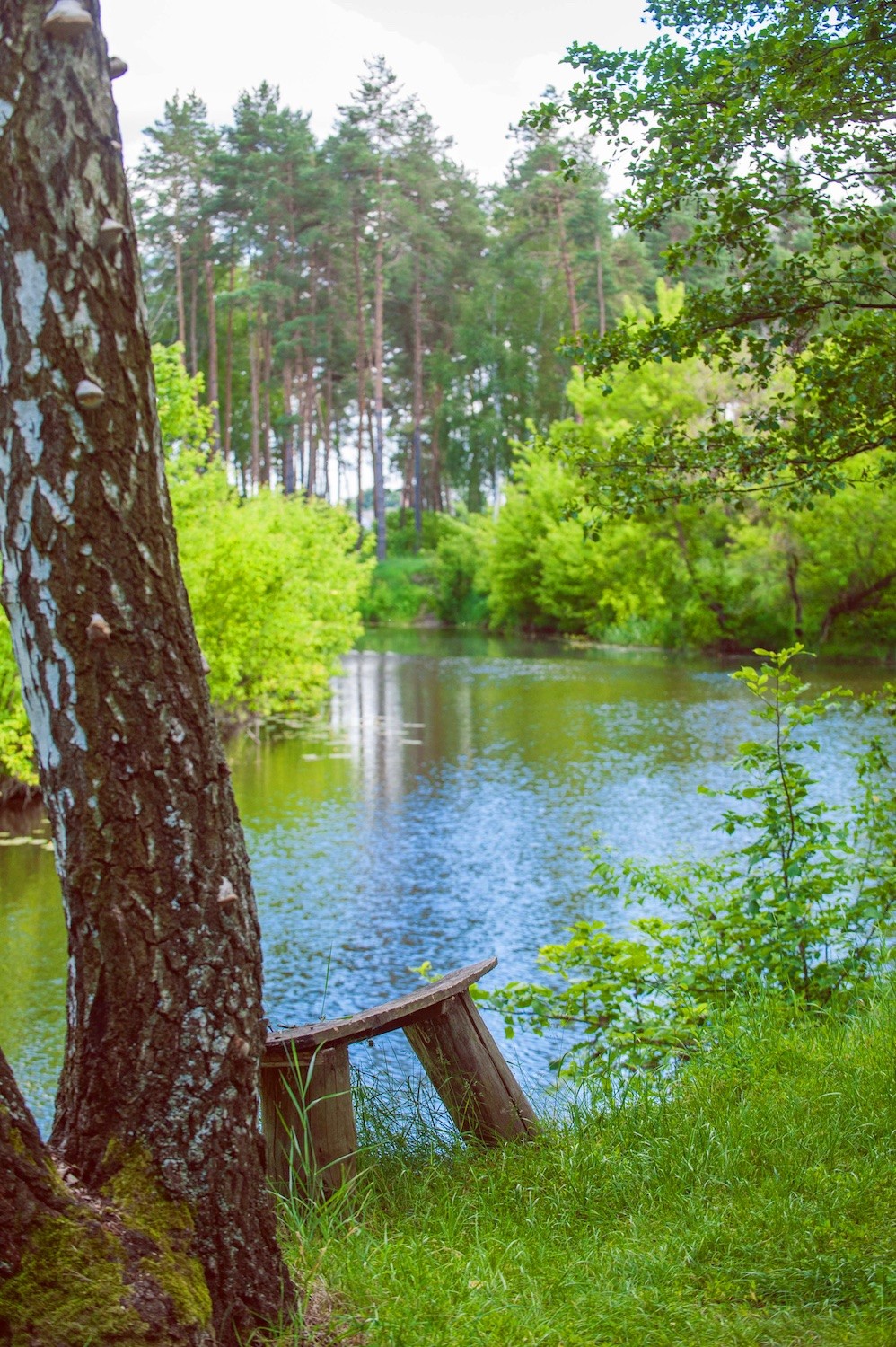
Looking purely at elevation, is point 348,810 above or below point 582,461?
below

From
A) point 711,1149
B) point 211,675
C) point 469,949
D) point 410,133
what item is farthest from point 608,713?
point 410,133

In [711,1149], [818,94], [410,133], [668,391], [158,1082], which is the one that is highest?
[410,133]

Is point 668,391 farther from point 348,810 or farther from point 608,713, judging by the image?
point 348,810

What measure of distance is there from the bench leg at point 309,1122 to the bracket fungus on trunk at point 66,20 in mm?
2185

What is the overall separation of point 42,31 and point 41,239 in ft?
1.16

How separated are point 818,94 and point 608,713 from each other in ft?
53.9

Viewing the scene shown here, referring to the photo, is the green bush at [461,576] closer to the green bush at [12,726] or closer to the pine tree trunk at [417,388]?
the pine tree trunk at [417,388]

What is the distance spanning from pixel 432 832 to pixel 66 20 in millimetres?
11064

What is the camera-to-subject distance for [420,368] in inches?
2146

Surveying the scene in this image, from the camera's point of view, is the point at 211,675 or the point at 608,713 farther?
the point at 608,713

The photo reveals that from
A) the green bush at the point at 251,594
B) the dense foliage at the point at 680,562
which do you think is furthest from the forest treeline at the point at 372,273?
the green bush at the point at 251,594

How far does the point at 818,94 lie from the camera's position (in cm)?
479

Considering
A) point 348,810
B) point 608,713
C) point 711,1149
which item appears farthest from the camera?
point 608,713

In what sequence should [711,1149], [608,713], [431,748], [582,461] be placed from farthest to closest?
[608,713], [431,748], [582,461], [711,1149]
